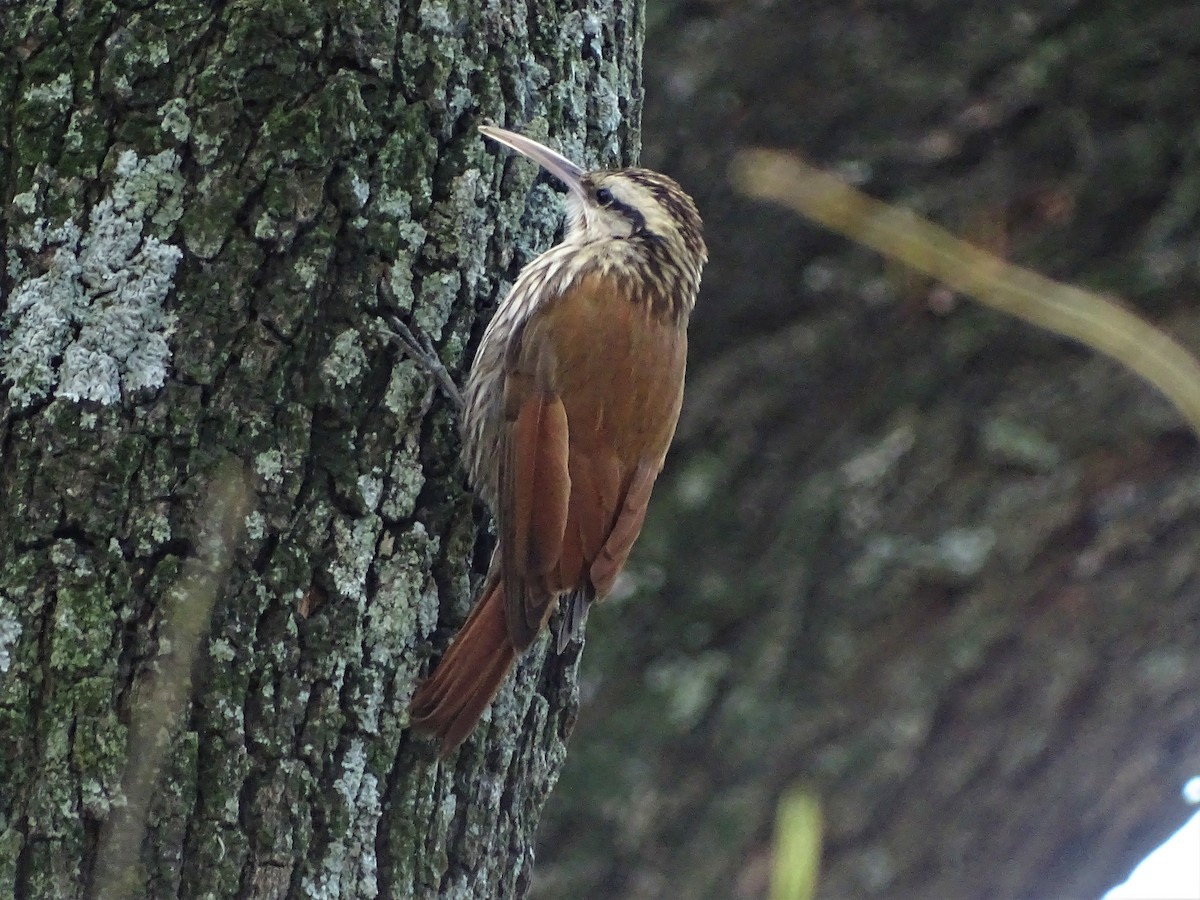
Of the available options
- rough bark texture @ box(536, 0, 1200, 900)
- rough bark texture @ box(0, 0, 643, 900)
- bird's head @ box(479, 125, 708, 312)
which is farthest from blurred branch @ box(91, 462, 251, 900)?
rough bark texture @ box(536, 0, 1200, 900)

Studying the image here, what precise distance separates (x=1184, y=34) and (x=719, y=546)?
58.0 inches

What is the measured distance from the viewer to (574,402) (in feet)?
9.62

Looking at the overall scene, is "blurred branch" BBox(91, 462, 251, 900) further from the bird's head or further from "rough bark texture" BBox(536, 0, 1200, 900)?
"rough bark texture" BBox(536, 0, 1200, 900)

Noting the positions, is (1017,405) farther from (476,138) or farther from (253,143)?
(253,143)

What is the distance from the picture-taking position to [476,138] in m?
2.34

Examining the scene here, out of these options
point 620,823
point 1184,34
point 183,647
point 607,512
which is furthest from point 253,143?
point 1184,34

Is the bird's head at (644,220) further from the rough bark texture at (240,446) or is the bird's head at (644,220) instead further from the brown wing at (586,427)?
the rough bark texture at (240,446)

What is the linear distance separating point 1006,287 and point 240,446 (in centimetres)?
136

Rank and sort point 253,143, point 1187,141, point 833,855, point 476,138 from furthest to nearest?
point 833,855
point 1187,141
point 476,138
point 253,143

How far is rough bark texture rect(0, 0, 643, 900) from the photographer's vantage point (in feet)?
6.42

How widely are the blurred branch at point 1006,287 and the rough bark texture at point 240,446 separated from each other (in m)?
1.17

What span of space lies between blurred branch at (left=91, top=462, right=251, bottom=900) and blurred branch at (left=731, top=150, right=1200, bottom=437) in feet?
3.62

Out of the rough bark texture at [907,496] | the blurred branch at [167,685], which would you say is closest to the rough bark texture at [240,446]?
the blurred branch at [167,685]

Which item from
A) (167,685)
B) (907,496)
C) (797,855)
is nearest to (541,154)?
(167,685)
